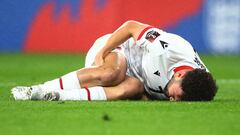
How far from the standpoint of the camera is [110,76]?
324 inches

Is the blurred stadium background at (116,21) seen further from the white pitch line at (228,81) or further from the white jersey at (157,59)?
the white jersey at (157,59)

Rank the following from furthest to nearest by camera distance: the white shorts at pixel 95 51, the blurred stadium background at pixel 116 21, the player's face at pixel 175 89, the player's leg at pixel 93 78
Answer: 1. the blurred stadium background at pixel 116 21
2. the white shorts at pixel 95 51
3. the player's leg at pixel 93 78
4. the player's face at pixel 175 89

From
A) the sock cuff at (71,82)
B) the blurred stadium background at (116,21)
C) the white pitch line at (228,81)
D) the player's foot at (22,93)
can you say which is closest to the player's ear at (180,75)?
the sock cuff at (71,82)

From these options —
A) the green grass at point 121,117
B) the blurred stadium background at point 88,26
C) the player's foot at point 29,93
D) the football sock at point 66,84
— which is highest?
the blurred stadium background at point 88,26

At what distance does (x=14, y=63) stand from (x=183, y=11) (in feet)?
12.1

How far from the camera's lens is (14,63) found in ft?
52.9

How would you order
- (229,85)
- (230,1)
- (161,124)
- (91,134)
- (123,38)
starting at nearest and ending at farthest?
(91,134)
(161,124)
(123,38)
(229,85)
(230,1)

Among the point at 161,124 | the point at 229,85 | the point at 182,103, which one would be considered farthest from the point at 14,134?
the point at 229,85

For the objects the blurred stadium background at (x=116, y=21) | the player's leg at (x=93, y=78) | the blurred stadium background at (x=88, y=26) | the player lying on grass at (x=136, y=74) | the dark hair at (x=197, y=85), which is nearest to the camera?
the dark hair at (x=197, y=85)

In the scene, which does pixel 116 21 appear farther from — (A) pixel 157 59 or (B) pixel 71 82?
(A) pixel 157 59

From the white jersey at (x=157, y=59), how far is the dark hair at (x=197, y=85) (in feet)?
0.85

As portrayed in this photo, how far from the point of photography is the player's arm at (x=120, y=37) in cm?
847

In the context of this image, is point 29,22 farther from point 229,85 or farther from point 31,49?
point 229,85

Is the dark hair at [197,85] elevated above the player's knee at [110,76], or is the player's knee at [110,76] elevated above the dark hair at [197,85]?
the player's knee at [110,76]
